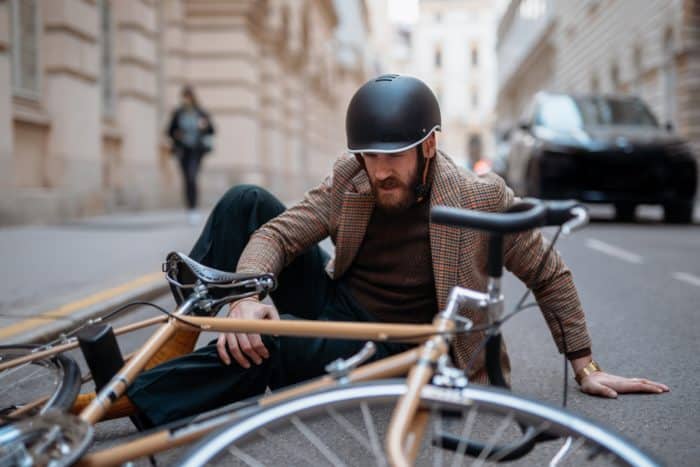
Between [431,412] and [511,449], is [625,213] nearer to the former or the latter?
[511,449]

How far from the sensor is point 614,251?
27.2ft

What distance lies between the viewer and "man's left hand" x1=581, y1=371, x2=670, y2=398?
2.83m

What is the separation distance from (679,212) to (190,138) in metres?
7.17

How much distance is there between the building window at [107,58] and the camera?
13414mm

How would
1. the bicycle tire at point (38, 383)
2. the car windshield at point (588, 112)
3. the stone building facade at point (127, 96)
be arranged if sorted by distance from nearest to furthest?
the bicycle tire at point (38, 383) < the stone building facade at point (127, 96) < the car windshield at point (588, 112)

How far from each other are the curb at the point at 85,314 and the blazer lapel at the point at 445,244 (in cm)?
229

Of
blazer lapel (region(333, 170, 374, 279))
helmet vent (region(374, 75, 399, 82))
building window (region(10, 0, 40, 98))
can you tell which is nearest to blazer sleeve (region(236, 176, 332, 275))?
blazer lapel (region(333, 170, 374, 279))

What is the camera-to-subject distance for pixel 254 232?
2.75 m

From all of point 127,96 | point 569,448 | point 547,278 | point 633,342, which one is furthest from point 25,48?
point 569,448

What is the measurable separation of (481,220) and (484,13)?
99.9 m

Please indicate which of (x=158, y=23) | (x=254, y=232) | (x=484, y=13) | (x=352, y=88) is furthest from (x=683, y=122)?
(x=484, y=13)

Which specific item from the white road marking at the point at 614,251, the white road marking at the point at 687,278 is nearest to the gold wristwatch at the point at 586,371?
the white road marking at the point at 687,278

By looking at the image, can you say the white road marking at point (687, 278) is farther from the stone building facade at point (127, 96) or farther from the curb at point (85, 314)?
the stone building facade at point (127, 96)

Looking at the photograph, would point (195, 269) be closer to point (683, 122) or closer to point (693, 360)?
point (693, 360)
